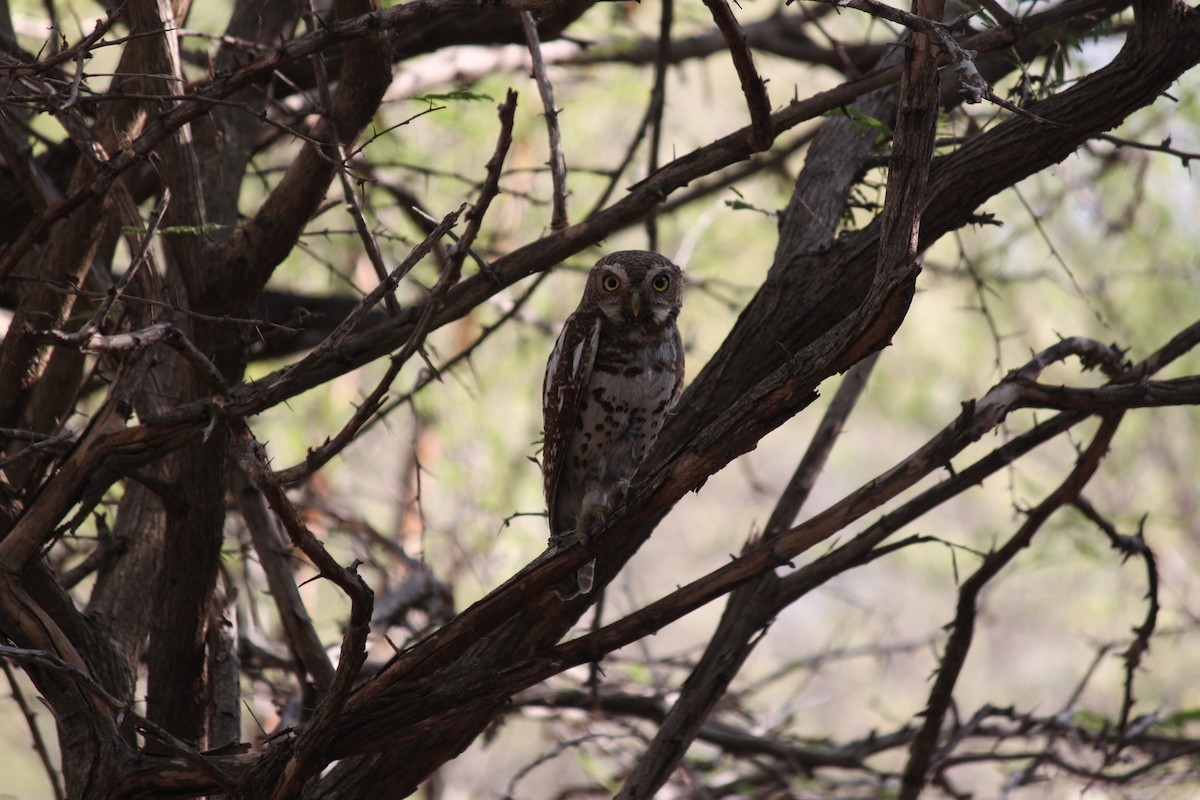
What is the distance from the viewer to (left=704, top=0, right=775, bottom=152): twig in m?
2.89

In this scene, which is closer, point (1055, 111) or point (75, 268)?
point (1055, 111)

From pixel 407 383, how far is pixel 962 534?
14.2 meters

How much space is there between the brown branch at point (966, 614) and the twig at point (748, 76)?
1717 mm

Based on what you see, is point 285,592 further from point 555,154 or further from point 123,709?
point 555,154

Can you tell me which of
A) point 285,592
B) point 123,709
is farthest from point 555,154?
point 123,709

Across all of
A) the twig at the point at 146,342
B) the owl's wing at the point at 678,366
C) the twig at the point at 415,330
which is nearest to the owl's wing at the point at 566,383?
the owl's wing at the point at 678,366

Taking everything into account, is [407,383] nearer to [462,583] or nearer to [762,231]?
[462,583]

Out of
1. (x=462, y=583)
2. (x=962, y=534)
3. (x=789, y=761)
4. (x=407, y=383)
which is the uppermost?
(x=962, y=534)

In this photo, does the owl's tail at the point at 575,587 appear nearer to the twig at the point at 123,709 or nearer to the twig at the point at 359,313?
the twig at the point at 123,709

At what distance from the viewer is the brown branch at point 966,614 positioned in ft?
13.5

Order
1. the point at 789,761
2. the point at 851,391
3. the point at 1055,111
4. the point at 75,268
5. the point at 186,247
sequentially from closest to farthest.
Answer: the point at 1055,111 < the point at 186,247 < the point at 75,268 < the point at 851,391 < the point at 789,761

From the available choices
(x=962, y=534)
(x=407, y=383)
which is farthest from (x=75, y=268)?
(x=962, y=534)

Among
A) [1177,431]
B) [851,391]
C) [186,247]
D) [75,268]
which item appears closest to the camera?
[186,247]

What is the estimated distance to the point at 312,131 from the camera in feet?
13.1
